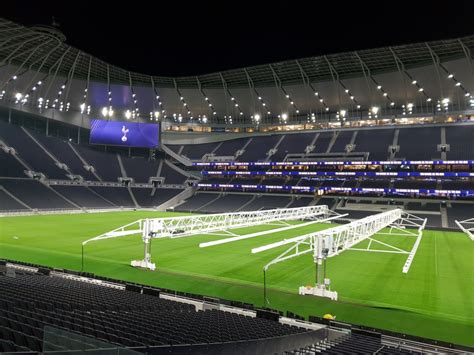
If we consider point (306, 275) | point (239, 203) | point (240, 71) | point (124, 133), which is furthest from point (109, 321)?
point (124, 133)

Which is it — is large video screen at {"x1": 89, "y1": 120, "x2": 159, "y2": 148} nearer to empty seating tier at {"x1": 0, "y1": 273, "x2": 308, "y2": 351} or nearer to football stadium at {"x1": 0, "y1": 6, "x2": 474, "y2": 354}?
football stadium at {"x1": 0, "y1": 6, "x2": 474, "y2": 354}

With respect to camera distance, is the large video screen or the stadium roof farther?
the large video screen

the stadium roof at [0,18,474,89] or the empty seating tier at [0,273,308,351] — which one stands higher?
the stadium roof at [0,18,474,89]

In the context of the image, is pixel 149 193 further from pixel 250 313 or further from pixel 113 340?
pixel 113 340

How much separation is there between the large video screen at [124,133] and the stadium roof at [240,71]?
33.8ft

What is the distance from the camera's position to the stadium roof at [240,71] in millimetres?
53281

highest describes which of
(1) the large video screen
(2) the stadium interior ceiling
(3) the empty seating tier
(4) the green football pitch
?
(2) the stadium interior ceiling

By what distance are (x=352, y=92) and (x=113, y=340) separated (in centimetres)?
7373

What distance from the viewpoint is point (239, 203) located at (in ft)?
241

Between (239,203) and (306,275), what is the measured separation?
5192 centimetres

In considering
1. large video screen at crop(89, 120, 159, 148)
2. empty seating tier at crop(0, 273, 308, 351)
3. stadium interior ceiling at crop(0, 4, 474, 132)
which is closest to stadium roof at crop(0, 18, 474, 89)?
stadium interior ceiling at crop(0, 4, 474, 132)

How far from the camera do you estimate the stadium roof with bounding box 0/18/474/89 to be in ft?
175

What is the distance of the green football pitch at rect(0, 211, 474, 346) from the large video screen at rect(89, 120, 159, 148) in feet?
164

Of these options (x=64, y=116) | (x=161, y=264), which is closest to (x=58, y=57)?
(x=64, y=116)
